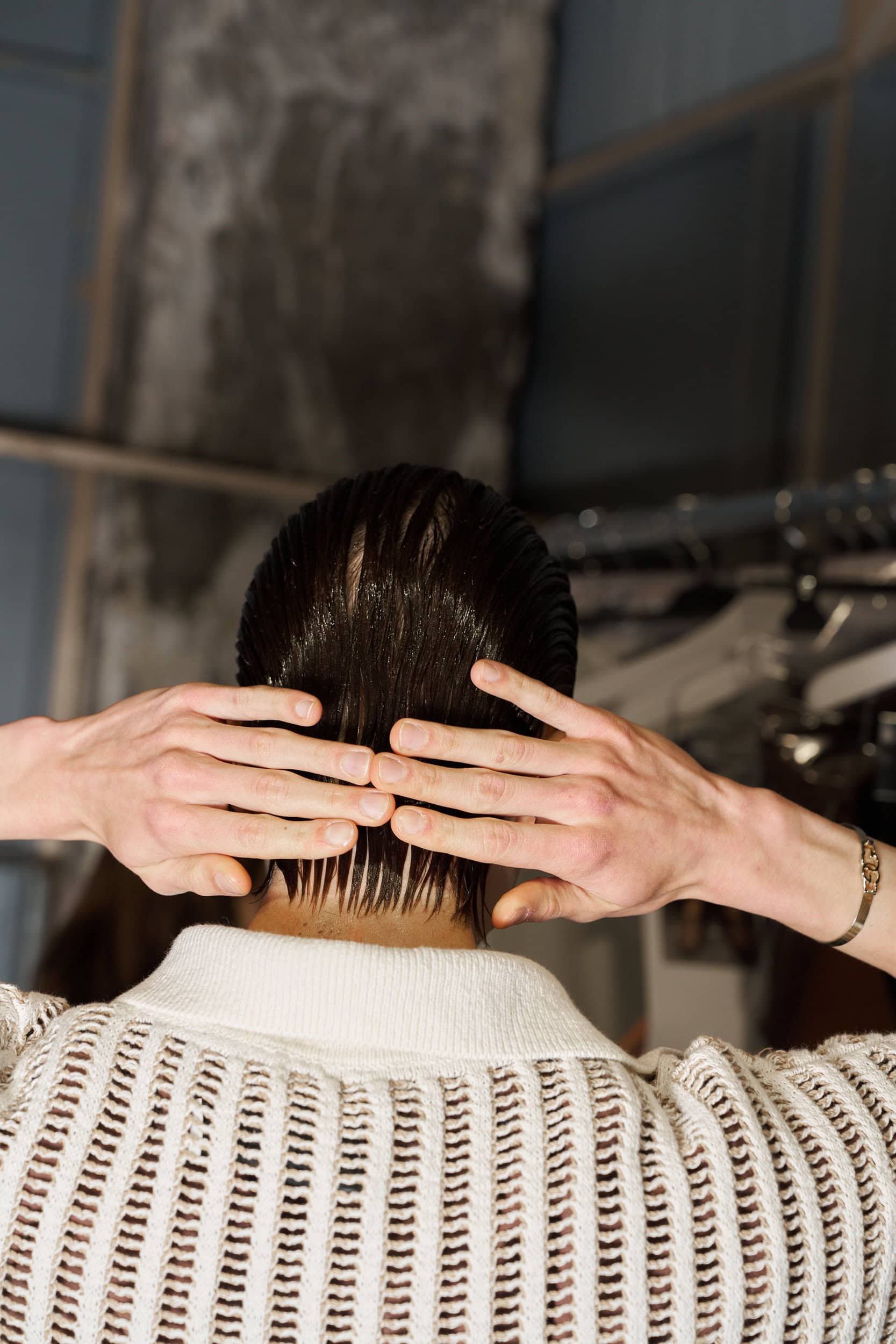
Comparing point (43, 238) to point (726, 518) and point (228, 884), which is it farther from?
point (228, 884)

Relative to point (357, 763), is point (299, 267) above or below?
above

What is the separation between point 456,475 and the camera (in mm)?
772

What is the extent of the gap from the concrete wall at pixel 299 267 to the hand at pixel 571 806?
2052 mm

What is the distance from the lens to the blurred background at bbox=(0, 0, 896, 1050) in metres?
2.26

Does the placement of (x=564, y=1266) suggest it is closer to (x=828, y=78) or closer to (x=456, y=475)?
(x=456, y=475)

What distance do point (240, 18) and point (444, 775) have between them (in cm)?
263

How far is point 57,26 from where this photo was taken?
8.80ft

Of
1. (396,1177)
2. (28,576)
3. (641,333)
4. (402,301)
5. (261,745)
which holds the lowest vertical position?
(396,1177)

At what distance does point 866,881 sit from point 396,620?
403 mm

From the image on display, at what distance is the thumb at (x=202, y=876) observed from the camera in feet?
2.55

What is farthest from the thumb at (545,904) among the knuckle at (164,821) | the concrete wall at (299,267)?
the concrete wall at (299,267)

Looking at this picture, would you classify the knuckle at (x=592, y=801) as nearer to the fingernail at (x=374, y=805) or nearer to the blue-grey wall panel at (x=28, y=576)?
the fingernail at (x=374, y=805)

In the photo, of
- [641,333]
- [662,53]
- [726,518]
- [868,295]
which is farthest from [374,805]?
[662,53]

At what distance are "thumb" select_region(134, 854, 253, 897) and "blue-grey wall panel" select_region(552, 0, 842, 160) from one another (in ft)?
7.05
